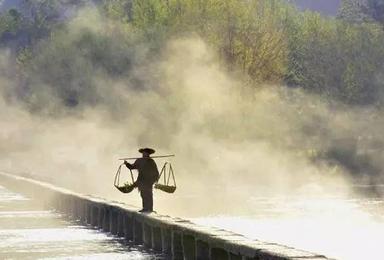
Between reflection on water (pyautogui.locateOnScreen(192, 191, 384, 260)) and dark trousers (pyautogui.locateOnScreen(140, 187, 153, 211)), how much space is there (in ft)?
15.1

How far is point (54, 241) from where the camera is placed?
2358 centimetres

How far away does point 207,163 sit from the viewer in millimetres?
69250

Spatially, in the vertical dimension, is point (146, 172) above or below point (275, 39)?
below

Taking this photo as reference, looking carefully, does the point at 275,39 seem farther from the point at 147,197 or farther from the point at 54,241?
the point at 54,241

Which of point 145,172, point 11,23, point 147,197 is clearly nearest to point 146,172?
point 145,172

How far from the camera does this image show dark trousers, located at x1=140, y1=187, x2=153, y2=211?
76.6 feet

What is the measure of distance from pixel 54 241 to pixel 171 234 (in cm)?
383

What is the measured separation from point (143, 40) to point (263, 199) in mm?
29289

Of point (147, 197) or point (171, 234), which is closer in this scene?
point (171, 234)

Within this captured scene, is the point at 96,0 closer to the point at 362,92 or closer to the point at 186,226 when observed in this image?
the point at 362,92

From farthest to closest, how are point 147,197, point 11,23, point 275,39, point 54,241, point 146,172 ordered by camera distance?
Answer: 1. point 11,23
2. point 275,39
3. point 147,197
4. point 54,241
5. point 146,172

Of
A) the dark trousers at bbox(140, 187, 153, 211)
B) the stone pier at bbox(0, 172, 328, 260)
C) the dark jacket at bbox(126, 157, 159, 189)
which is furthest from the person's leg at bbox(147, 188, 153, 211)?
the stone pier at bbox(0, 172, 328, 260)

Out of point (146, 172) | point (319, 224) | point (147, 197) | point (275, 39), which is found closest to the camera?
point (146, 172)

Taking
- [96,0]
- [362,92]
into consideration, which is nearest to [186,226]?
[362,92]
